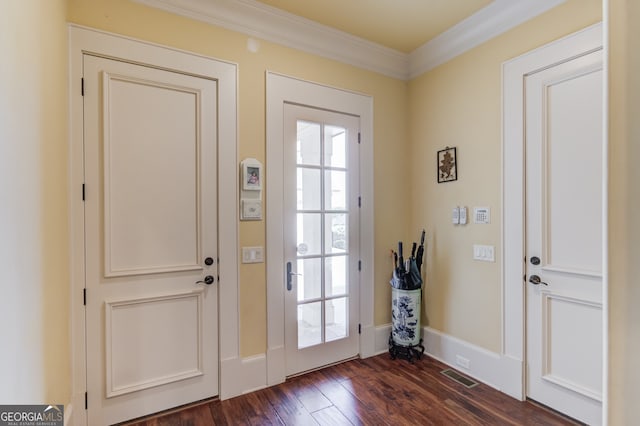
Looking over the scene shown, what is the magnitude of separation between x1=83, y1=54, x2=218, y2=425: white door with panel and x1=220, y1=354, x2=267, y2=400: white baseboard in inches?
2.9

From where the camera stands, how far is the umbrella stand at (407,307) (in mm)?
2721

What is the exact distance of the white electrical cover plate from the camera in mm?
2271

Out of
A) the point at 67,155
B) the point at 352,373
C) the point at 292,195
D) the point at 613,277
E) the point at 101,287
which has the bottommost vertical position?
the point at 352,373

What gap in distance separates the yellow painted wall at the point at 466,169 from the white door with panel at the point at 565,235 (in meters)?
0.24

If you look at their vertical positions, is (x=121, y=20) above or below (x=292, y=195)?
above

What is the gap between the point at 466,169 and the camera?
2584mm

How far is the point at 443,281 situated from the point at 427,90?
180cm

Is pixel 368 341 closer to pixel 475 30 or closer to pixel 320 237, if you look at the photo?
pixel 320 237

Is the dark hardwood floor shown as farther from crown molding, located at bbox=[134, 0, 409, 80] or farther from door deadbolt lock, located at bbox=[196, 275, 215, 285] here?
crown molding, located at bbox=[134, 0, 409, 80]

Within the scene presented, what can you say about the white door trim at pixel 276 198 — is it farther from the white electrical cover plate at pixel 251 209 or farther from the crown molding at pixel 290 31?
the crown molding at pixel 290 31

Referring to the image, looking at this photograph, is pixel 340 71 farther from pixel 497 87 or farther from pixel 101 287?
pixel 101 287

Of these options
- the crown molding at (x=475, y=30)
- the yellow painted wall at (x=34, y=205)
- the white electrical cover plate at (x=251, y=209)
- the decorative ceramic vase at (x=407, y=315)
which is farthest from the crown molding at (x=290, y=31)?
the decorative ceramic vase at (x=407, y=315)

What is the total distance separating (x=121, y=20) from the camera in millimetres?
1910

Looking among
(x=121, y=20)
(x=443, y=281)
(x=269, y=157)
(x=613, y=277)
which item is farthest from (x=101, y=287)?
(x=443, y=281)
